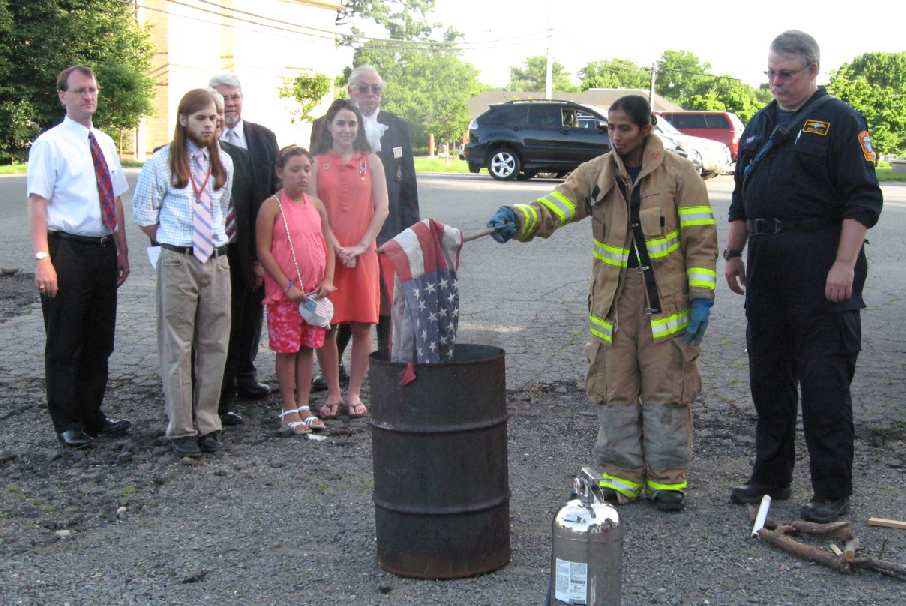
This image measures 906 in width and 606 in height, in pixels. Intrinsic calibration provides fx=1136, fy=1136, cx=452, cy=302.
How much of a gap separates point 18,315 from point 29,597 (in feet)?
21.7

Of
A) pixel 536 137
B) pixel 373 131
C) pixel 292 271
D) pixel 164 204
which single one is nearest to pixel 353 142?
pixel 373 131

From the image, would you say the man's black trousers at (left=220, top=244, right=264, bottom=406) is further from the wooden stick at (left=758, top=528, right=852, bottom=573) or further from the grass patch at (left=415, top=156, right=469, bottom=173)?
the grass patch at (left=415, top=156, right=469, bottom=173)

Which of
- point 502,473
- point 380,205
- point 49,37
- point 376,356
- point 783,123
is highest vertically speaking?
point 49,37

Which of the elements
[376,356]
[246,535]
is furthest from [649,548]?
[246,535]

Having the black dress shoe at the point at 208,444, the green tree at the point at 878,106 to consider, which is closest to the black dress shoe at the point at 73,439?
Answer: the black dress shoe at the point at 208,444

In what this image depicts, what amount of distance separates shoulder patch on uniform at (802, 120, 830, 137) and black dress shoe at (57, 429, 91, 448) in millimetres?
4079

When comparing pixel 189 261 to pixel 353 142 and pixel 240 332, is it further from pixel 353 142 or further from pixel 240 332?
pixel 353 142

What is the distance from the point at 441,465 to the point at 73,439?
9.10ft

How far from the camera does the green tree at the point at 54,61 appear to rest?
3850 centimetres

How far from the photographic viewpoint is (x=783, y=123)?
5.06 metres

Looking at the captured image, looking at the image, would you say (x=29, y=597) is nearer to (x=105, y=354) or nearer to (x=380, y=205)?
(x=105, y=354)

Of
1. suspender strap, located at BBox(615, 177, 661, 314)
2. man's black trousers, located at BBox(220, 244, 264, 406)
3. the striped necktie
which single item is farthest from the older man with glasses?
man's black trousers, located at BBox(220, 244, 264, 406)

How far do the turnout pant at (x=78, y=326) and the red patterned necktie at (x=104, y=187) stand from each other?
0.40ft

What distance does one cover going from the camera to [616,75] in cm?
11969
